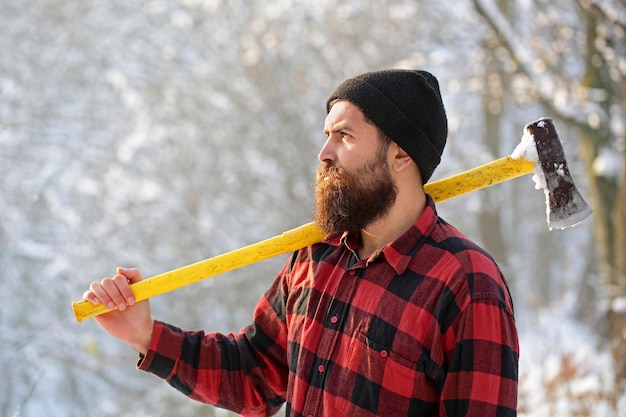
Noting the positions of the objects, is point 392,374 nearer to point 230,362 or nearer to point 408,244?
point 408,244

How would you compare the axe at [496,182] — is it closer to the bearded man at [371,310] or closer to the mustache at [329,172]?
the bearded man at [371,310]

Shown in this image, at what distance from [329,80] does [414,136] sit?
10.1 meters

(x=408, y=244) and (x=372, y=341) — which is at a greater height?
(x=408, y=244)

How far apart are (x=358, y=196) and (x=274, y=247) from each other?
38cm

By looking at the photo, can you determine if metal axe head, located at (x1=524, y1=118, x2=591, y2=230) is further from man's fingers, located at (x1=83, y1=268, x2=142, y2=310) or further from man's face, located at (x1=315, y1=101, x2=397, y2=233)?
man's fingers, located at (x1=83, y1=268, x2=142, y2=310)

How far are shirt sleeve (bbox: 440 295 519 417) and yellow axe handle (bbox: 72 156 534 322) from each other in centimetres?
50

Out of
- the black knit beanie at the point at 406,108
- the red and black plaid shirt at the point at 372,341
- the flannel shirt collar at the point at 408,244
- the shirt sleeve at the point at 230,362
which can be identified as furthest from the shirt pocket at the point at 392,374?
the black knit beanie at the point at 406,108

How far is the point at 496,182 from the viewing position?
85.7 inches

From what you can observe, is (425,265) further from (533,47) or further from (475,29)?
(475,29)

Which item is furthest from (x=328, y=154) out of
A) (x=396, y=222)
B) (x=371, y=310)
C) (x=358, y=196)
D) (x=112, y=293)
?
(x=112, y=293)

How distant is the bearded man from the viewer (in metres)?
1.79

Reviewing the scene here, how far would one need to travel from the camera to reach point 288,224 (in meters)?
11.3

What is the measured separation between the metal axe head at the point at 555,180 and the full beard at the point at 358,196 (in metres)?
0.43

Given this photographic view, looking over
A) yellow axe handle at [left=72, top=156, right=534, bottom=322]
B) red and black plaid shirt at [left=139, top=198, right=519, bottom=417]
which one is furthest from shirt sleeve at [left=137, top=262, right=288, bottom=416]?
yellow axe handle at [left=72, top=156, right=534, bottom=322]
